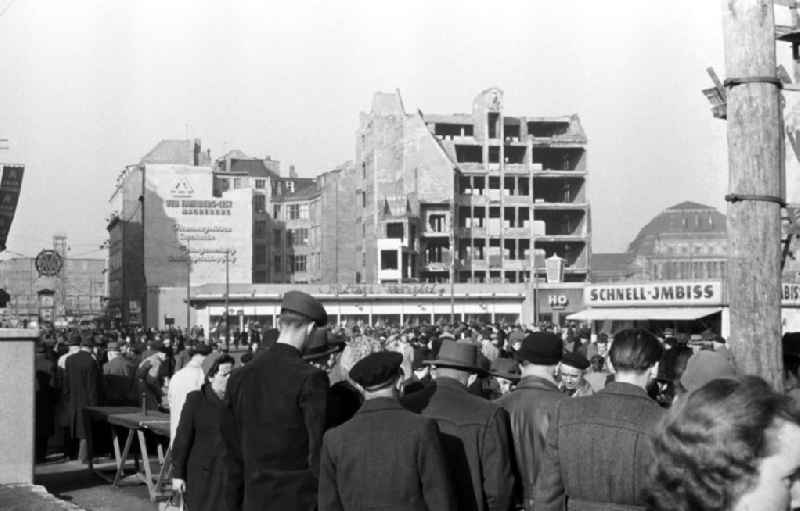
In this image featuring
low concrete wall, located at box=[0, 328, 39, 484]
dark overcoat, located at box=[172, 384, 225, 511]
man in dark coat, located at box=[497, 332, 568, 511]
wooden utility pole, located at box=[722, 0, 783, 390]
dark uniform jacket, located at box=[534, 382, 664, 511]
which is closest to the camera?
dark uniform jacket, located at box=[534, 382, 664, 511]

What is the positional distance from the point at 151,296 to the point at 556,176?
35.6 meters

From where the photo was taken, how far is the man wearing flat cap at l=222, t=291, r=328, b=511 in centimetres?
566

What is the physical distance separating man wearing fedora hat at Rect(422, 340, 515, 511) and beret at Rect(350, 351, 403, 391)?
0.68 metres

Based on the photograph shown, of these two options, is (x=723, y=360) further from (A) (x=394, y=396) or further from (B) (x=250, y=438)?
(B) (x=250, y=438)

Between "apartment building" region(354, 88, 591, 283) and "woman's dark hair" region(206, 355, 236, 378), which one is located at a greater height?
"apartment building" region(354, 88, 591, 283)

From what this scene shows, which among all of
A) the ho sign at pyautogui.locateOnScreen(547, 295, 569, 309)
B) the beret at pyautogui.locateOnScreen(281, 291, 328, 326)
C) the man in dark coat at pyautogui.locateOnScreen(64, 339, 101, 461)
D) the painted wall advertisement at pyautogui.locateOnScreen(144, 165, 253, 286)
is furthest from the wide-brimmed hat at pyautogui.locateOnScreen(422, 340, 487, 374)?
the painted wall advertisement at pyautogui.locateOnScreen(144, 165, 253, 286)

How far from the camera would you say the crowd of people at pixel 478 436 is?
7.88 ft

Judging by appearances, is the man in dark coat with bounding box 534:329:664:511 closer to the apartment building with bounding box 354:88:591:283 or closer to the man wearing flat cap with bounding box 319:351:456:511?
the man wearing flat cap with bounding box 319:351:456:511

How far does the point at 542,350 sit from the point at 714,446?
4.12 meters

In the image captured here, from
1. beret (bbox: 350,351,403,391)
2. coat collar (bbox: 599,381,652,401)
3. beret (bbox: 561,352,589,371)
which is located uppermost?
beret (bbox: 350,351,403,391)

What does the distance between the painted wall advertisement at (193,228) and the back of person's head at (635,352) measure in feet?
328

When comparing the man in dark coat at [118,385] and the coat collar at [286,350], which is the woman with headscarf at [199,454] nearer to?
the coat collar at [286,350]

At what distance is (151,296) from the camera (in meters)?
99.5

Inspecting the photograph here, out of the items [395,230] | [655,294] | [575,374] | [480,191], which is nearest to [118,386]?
[575,374]
